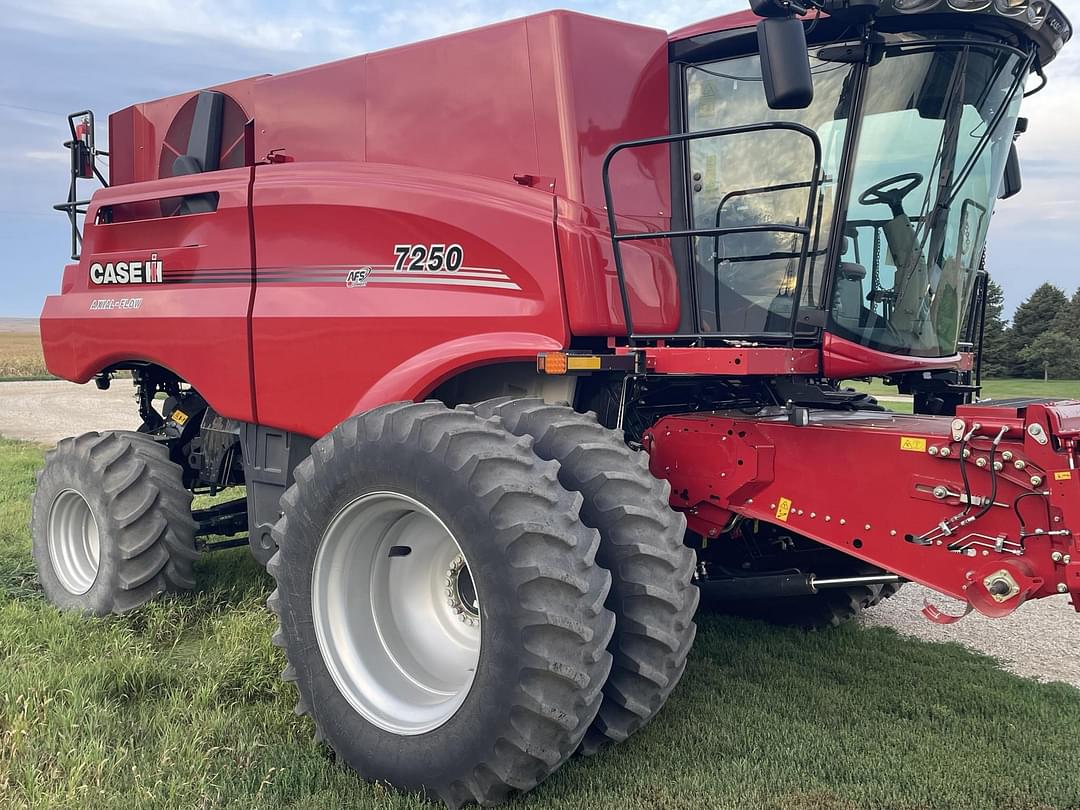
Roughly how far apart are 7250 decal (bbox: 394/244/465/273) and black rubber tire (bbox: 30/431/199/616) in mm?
2075

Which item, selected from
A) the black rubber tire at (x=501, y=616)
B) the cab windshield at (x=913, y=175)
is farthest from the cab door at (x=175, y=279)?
the cab windshield at (x=913, y=175)

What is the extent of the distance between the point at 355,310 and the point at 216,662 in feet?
5.60

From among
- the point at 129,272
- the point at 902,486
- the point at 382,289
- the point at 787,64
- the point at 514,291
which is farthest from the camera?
the point at 129,272

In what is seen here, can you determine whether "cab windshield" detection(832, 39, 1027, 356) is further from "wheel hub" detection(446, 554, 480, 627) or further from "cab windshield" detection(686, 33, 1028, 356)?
"wheel hub" detection(446, 554, 480, 627)

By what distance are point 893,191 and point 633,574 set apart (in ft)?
6.18

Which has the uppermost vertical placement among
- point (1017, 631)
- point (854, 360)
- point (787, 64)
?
point (787, 64)

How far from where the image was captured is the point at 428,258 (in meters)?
4.05

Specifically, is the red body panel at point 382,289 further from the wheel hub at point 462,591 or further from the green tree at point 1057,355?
the green tree at point 1057,355

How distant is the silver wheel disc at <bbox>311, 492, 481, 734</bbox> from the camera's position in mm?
3418

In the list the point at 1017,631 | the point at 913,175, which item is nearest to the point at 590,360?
the point at 913,175

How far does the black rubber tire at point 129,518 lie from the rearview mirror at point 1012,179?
4730mm

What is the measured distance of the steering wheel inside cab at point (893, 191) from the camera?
3639mm

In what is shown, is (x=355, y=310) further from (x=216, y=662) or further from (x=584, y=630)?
(x=584, y=630)

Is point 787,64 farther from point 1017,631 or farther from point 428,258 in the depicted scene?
point 1017,631
